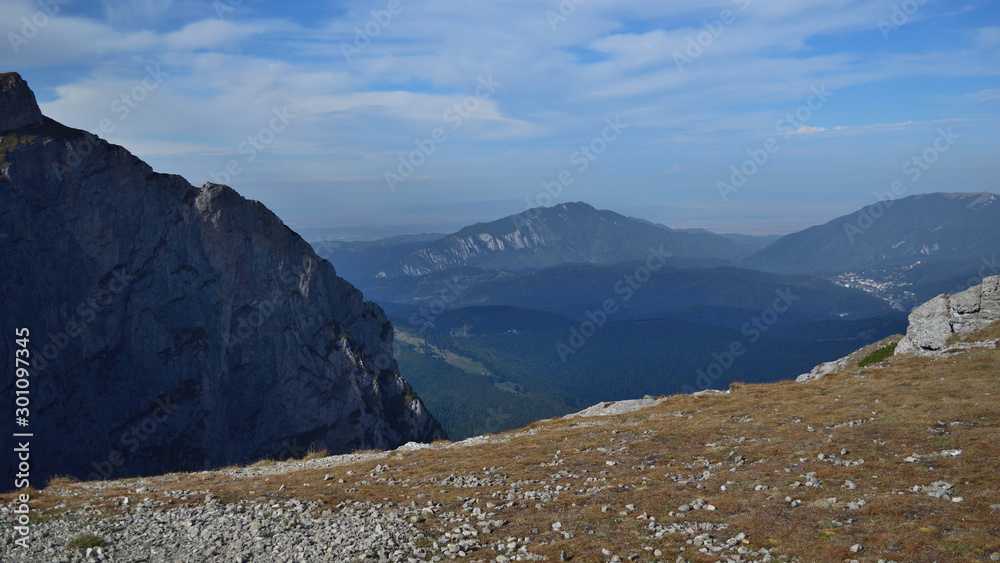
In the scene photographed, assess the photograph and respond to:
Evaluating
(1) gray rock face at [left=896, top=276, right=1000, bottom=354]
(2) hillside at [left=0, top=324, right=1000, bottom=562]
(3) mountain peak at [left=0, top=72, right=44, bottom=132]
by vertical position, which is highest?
(3) mountain peak at [left=0, top=72, right=44, bottom=132]

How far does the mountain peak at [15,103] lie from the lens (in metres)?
91.5

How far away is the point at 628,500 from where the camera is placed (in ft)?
69.9

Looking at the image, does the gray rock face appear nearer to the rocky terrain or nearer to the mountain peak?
the rocky terrain

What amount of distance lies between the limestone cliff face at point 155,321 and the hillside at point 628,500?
276 feet

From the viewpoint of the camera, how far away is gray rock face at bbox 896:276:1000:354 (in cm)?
4922

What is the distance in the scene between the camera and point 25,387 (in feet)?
274

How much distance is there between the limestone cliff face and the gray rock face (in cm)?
11306

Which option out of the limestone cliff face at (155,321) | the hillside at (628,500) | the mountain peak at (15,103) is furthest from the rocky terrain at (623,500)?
the mountain peak at (15,103)

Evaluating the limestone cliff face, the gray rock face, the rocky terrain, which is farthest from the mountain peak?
the gray rock face

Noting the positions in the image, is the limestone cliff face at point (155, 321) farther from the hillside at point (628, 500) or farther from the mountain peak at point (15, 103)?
the hillside at point (628, 500)

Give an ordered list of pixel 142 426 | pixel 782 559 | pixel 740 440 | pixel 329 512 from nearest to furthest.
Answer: pixel 782 559 < pixel 329 512 < pixel 740 440 < pixel 142 426

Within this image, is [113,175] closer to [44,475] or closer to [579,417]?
[44,475]

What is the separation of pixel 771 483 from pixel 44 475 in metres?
109

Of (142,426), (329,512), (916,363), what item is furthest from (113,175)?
(916,363)
